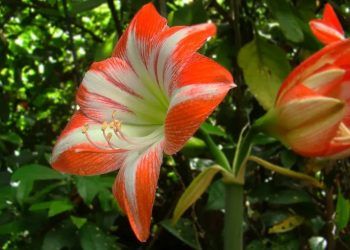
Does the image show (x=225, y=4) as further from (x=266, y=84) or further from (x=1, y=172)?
(x=1, y=172)

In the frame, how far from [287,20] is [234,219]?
2.01ft

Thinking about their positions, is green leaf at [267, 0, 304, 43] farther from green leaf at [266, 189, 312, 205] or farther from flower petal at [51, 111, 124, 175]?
flower petal at [51, 111, 124, 175]

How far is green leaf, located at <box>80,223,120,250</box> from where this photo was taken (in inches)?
46.4

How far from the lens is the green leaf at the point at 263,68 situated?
3.91 ft

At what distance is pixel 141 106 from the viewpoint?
86 cm

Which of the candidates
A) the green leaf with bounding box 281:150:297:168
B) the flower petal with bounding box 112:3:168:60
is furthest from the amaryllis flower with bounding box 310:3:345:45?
the green leaf with bounding box 281:150:297:168

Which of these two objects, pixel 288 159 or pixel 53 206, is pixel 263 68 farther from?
pixel 53 206

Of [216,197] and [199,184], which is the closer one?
[199,184]

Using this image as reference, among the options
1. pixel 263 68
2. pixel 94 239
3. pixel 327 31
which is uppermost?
pixel 327 31

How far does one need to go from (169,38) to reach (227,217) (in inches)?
8.8

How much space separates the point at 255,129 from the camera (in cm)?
71

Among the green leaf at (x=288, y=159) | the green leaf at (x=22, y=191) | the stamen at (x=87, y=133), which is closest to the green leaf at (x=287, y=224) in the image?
the green leaf at (x=288, y=159)

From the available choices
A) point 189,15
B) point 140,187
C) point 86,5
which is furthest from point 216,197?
point 140,187

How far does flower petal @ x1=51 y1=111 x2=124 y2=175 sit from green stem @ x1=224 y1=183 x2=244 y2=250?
148 mm
